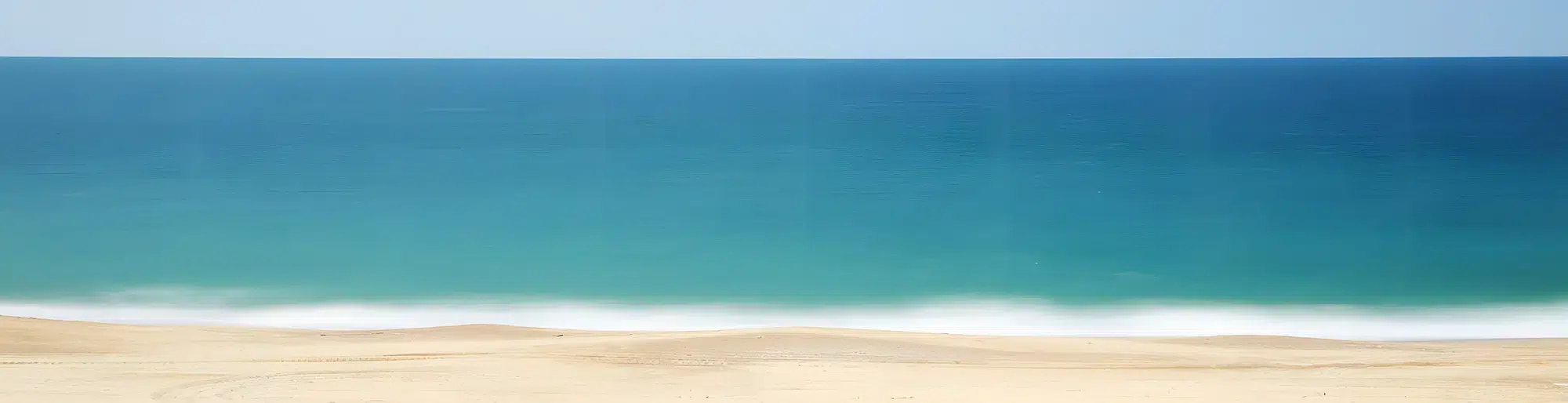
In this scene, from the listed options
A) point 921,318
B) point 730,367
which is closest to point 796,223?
point 921,318

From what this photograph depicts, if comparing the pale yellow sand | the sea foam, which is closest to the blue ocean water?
the sea foam

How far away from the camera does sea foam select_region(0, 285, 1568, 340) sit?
33.8ft

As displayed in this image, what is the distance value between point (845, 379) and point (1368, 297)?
757cm

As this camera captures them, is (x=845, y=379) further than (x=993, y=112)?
No

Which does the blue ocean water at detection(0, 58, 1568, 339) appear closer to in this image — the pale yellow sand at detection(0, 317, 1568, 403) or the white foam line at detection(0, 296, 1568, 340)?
the white foam line at detection(0, 296, 1568, 340)

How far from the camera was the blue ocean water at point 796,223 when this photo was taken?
11234mm

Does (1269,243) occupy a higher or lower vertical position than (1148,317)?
higher

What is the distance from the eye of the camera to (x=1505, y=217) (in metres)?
17.3

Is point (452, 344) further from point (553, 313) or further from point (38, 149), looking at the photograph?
point (38, 149)

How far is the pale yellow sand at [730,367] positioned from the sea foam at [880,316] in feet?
3.57

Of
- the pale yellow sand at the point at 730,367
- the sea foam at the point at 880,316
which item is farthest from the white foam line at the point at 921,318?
the pale yellow sand at the point at 730,367

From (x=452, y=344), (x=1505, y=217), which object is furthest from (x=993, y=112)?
(x=452, y=344)

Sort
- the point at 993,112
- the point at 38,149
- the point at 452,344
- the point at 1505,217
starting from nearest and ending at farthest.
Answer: the point at 452,344 → the point at 1505,217 → the point at 38,149 → the point at 993,112

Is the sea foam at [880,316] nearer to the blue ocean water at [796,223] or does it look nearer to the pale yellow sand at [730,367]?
the blue ocean water at [796,223]
